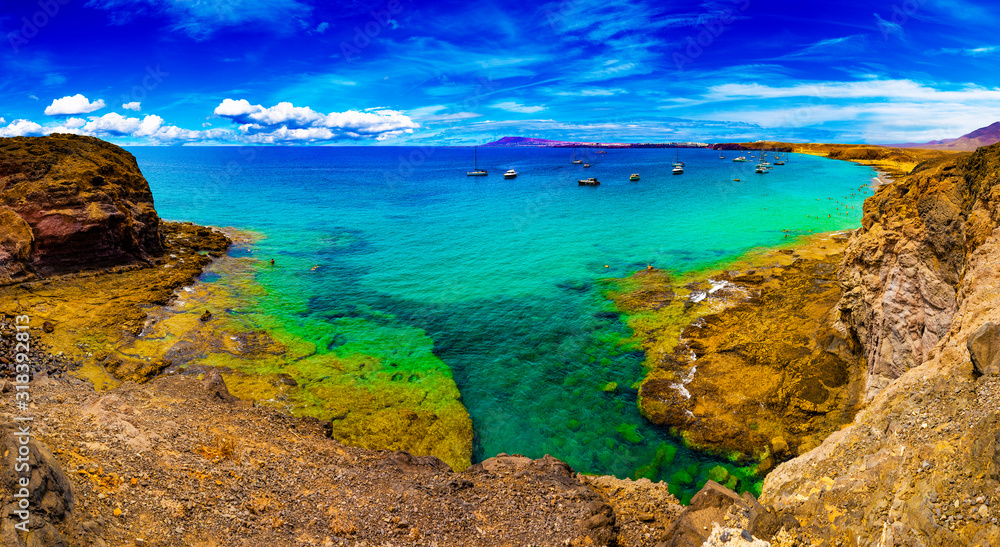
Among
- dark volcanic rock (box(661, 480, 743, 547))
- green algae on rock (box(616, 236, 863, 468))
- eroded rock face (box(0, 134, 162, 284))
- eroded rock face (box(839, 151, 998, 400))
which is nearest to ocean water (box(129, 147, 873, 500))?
green algae on rock (box(616, 236, 863, 468))

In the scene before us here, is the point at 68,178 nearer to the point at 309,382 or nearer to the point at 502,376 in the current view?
the point at 309,382

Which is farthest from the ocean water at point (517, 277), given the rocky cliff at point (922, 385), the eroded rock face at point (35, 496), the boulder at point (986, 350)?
the eroded rock face at point (35, 496)

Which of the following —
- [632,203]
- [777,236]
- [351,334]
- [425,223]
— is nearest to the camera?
[351,334]

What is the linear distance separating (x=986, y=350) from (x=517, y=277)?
30542 millimetres

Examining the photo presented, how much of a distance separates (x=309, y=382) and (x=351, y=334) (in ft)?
19.1

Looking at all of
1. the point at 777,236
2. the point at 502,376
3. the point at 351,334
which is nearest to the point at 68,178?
the point at 351,334

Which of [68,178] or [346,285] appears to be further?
[346,285]

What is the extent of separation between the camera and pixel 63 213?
31219 millimetres

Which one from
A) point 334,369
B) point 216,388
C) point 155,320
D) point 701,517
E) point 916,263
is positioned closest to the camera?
point 701,517

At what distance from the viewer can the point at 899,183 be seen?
21.0 m

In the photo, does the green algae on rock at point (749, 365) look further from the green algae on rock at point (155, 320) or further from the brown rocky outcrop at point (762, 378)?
the green algae on rock at point (155, 320)

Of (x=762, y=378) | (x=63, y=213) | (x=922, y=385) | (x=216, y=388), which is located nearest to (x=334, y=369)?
(x=216, y=388)

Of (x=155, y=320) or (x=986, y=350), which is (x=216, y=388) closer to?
(x=155, y=320)

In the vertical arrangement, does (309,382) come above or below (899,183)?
below
